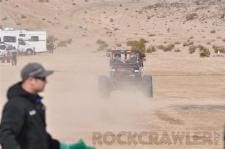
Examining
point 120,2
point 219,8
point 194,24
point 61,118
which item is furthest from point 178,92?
point 120,2

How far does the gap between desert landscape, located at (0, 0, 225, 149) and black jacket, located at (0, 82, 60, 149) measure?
7.92 metres

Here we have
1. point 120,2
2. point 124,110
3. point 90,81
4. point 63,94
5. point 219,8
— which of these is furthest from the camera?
point 120,2

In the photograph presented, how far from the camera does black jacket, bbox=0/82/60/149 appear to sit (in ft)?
18.2

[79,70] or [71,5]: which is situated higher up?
[71,5]

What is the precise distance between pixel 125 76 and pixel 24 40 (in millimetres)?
36078

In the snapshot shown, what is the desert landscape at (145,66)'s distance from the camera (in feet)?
55.9

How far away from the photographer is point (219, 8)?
99562mm

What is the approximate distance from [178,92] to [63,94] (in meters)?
4.64

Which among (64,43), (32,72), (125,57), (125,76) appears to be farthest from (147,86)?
(64,43)

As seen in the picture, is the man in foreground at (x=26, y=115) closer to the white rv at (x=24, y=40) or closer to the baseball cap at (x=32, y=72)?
the baseball cap at (x=32, y=72)

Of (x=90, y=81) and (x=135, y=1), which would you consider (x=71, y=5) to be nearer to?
(x=135, y=1)

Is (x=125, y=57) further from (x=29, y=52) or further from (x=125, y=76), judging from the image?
(x=29, y=52)

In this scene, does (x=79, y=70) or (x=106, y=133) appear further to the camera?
(x=79, y=70)

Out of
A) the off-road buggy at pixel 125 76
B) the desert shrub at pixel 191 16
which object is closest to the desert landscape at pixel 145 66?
the desert shrub at pixel 191 16
